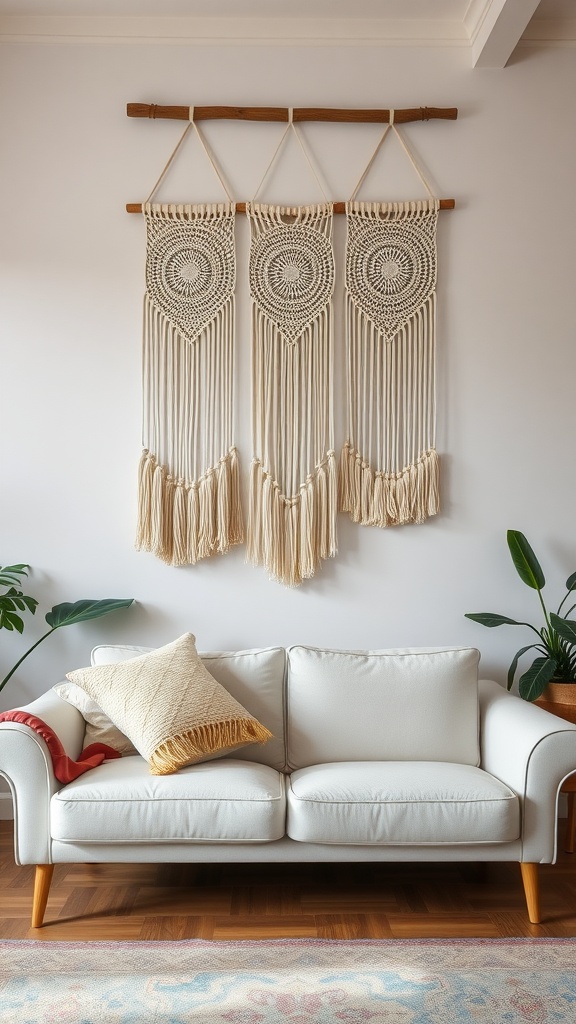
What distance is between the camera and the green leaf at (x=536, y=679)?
2.67 meters

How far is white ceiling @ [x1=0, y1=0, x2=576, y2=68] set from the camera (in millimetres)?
3039

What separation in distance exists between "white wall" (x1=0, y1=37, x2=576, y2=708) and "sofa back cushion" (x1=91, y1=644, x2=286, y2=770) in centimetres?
38

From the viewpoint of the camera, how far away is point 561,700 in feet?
9.14

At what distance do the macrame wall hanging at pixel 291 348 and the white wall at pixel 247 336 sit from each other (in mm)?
75

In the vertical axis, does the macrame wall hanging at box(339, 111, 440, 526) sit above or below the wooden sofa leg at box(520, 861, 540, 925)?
above

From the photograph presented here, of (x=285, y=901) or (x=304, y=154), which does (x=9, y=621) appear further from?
(x=304, y=154)

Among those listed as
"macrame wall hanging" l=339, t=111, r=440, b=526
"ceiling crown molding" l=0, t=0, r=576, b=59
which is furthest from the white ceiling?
"macrame wall hanging" l=339, t=111, r=440, b=526

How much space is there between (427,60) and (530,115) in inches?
18.1

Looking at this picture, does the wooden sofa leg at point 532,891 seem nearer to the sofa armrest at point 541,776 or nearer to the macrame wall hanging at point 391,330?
the sofa armrest at point 541,776

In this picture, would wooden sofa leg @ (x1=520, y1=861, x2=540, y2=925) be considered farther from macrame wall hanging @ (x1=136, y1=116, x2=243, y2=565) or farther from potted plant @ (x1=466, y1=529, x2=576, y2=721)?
macrame wall hanging @ (x1=136, y1=116, x2=243, y2=565)

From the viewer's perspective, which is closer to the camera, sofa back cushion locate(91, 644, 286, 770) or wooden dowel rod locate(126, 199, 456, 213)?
sofa back cushion locate(91, 644, 286, 770)

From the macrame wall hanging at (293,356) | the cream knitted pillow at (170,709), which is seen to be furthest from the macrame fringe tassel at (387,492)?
the cream knitted pillow at (170,709)

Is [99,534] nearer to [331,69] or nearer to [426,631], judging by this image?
[426,631]

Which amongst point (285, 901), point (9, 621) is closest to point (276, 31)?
point (9, 621)
